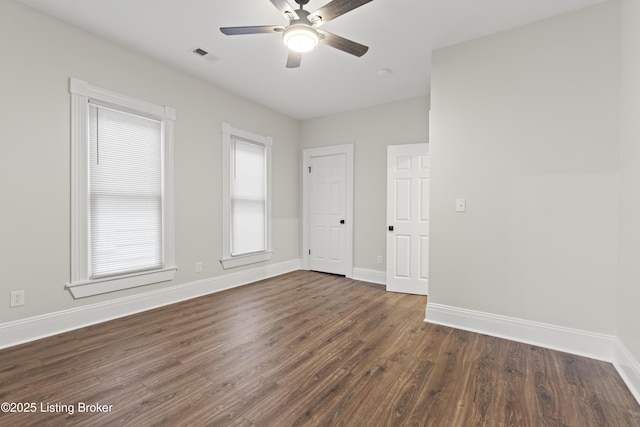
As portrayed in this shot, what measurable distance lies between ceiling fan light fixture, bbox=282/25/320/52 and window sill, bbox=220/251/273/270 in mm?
2941

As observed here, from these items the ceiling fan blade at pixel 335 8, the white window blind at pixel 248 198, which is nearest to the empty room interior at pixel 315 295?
the ceiling fan blade at pixel 335 8

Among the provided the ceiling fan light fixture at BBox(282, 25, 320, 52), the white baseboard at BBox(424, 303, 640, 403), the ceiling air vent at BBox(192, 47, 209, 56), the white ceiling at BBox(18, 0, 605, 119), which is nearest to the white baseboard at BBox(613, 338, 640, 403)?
the white baseboard at BBox(424, 303, 640, 403)

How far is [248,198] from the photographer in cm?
455

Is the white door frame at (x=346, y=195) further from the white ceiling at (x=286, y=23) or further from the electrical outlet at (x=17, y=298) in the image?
the electrical outlet at (x=17, y=298)

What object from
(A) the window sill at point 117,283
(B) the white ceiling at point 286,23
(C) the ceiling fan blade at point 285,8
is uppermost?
(B) the white ceiling at point 286,23

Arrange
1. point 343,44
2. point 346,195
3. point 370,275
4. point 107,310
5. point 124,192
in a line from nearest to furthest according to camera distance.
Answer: point 343,44 < point 107,310 < point 124,192 < point 370,275 < point 346,195

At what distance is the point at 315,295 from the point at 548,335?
2.46 m

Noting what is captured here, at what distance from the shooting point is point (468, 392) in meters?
1.83

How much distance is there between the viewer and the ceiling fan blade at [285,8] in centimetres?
192

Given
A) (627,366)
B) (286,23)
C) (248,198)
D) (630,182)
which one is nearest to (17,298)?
(248,198)

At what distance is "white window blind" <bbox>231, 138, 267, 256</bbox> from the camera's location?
433 cm

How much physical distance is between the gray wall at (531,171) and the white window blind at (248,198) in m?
2.76

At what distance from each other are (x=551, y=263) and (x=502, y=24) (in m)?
2.17

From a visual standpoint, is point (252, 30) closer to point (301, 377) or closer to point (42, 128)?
point (42, 128)
